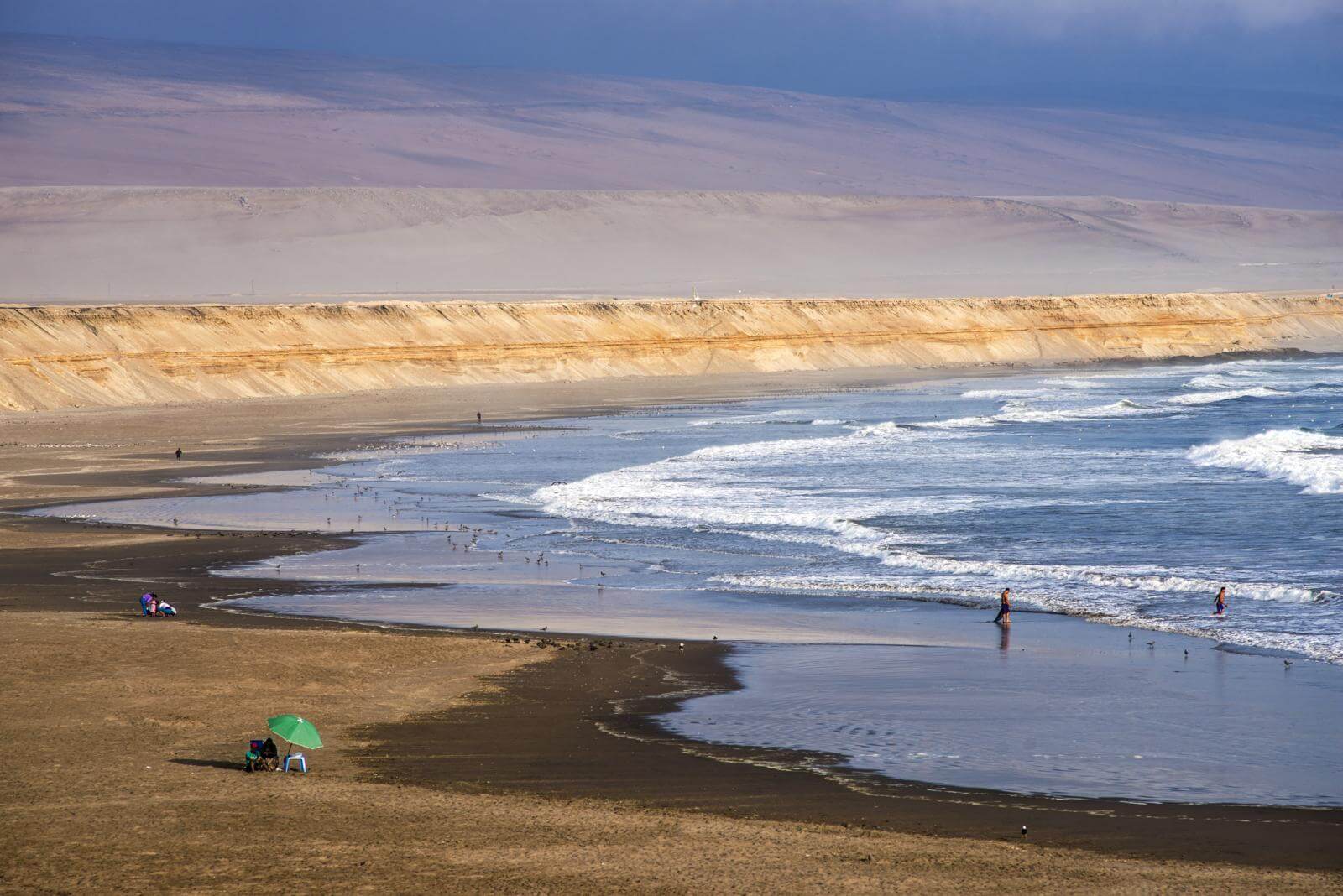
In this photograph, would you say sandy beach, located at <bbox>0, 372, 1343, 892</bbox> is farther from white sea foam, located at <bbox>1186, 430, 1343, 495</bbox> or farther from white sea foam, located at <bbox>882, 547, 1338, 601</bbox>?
white sea foam, located at <bbox>1186, 430, 1343, 495</bbox>

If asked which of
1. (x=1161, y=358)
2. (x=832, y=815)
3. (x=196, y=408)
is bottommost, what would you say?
(x=832, y=815)

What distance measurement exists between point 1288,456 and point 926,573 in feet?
70.4

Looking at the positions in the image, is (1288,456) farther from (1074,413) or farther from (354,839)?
(354,839)

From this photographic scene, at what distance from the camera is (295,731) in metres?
16.3

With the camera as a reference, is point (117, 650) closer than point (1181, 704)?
No

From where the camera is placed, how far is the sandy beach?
13375 mm

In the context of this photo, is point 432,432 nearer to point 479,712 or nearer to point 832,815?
point 479,712

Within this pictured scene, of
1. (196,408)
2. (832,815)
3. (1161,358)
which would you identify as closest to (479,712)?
(832,815)

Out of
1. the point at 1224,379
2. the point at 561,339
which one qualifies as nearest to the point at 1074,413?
→ the point at 1224,379

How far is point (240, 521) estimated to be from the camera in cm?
3584

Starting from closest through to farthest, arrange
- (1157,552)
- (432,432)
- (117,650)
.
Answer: (117,650) < (1157,552) < (432,432)

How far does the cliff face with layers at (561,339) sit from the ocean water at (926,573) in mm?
23942

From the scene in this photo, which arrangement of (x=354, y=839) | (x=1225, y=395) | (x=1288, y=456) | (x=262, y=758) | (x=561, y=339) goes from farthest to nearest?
(x=561, y=339) < (x=1225, y=395) < (x=1288, y=456) < (x=262, y=758) < (x=354, y=839)

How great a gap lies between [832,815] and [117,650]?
36.3ft
